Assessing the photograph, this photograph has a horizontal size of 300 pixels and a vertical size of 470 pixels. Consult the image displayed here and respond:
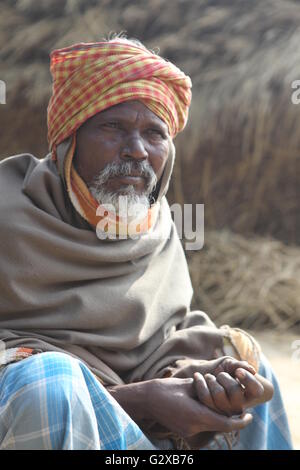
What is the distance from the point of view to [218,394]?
73.9 inches

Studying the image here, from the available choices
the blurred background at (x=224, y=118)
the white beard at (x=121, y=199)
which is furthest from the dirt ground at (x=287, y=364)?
the white beard at (x=121, y=199)

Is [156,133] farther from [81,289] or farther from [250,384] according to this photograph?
[250,384]

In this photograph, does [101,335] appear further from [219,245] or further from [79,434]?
[219,245]

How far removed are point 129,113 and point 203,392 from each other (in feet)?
2.92

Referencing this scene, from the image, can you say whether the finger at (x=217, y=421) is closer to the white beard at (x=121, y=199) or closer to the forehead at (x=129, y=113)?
the white beard at (x=121, y=199)

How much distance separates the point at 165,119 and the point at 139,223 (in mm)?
352

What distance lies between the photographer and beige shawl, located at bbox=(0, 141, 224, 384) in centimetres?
208

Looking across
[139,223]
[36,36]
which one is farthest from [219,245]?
[139,223]

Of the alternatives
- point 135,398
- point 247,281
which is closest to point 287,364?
point 247,281

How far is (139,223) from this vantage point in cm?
230

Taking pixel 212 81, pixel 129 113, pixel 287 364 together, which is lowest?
pixel 287 364

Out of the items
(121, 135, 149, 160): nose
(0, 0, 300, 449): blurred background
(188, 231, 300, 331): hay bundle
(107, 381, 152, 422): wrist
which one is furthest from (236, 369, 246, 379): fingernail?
(188, 231, 300, 331): hay bundle

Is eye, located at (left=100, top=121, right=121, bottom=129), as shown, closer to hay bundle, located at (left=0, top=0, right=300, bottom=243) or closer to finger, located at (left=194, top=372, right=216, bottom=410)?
finger, located at (left=194, top=372, right=216, bottom=410)

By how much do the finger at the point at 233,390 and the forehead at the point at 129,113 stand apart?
0.84 meters
